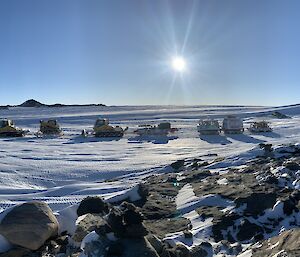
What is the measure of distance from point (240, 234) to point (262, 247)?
1449mm

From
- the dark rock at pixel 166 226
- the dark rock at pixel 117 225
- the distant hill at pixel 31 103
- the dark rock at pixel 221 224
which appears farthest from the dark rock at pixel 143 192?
the distant hill at pixel 31 103

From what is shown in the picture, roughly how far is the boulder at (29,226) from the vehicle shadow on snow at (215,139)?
66.3ft

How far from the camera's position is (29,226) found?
944 centimetres

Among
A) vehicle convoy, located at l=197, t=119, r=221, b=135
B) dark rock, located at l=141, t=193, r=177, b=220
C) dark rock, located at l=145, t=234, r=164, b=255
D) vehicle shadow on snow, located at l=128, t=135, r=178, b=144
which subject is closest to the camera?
dark rock, located at l=145, t=234, r=164, b=255

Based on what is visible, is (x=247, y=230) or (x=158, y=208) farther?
(x=158, y=208)

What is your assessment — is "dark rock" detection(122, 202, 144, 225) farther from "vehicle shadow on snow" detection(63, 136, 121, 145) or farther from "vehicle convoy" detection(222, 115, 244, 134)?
"vehicle convoy" detection(222, 115, 244, 134)

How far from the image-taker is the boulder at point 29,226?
9.27m

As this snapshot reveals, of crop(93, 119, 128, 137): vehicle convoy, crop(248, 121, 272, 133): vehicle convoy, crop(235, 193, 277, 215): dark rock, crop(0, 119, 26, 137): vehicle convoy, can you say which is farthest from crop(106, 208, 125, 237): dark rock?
crop(0, 119, 26, 137): vehicle convoy

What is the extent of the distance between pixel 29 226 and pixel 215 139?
23471mm

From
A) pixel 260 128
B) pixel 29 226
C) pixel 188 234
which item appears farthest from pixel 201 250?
pixel 260 128

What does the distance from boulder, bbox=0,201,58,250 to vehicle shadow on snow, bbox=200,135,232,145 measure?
2022 cm

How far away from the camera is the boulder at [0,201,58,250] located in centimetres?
927

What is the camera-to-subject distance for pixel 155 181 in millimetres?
15492

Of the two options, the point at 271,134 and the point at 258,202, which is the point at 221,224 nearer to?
the point at 258,202
